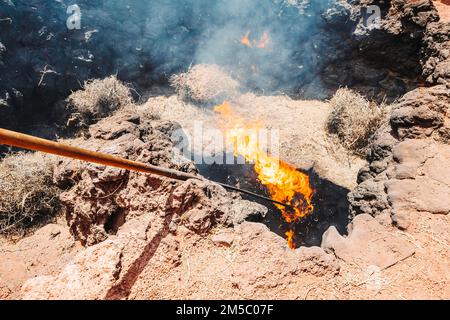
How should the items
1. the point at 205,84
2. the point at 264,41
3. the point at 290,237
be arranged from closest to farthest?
1. the point at 290,237
2. the point at 205,84
3. the point at 264,41

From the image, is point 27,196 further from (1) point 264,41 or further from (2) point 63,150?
(1) point 264,41

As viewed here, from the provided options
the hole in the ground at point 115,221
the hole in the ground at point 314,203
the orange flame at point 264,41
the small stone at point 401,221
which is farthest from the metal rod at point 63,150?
the orange flame at point 264,41

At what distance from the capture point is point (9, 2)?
701cm

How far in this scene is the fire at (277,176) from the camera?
18.2 ft

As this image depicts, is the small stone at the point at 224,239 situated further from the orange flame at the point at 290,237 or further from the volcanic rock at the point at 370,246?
the orange flame at the point at 290,237

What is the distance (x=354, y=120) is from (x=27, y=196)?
25.6 ft

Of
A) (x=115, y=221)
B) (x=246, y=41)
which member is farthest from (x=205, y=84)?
(x=115, y=221)

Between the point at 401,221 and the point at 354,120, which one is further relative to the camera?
the point at 354,120

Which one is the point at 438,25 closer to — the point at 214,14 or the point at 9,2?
the point at 214,14

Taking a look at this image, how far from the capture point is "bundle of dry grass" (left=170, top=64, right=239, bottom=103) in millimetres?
8406

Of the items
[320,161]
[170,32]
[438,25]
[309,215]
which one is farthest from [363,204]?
[170,32]

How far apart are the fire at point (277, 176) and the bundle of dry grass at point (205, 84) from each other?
4.99 feet

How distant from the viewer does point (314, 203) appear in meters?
5.66
